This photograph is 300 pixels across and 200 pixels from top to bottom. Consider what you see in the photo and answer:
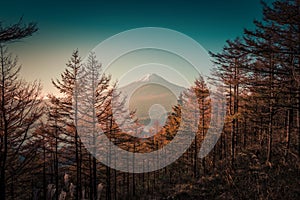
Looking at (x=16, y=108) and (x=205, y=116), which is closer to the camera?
(x=16, y=108)

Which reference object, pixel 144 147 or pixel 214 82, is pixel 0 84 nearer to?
pixel 214 82

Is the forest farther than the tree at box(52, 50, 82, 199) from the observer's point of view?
No

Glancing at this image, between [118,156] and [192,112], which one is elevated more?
[192,112]

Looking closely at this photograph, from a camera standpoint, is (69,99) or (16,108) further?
(69,99)

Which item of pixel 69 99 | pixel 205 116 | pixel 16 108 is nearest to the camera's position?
pixel 16 108

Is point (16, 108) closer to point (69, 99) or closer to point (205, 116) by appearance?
point (69, 99)

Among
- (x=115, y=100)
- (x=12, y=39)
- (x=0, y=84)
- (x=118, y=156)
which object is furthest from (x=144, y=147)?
(x=12, y=39)

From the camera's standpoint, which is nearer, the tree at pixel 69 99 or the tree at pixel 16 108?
the tree at pixel 16 108

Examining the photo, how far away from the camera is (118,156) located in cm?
2464

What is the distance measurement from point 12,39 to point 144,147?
27.0 m

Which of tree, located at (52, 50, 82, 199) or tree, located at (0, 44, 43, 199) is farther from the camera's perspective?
tree, located at (52, 50, 82, 199)

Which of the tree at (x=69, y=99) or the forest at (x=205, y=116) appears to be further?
the tree at (x=69, y=99)

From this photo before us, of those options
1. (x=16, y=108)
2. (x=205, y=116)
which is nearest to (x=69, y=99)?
(x=16, y=108)

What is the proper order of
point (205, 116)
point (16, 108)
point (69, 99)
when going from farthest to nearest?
1. point (205, 116)
2. point (69, 99)
3. point (16, 108)
